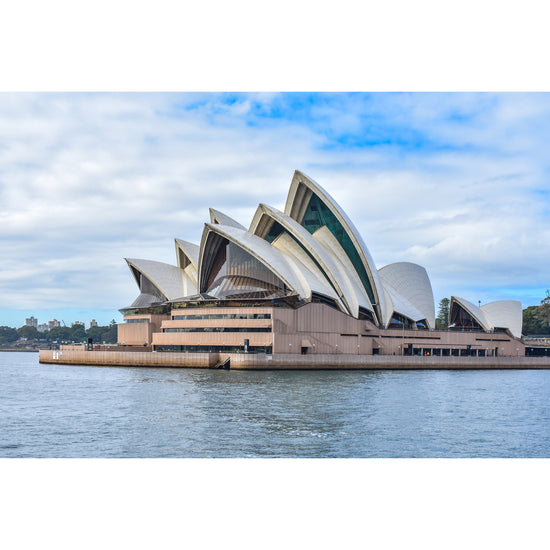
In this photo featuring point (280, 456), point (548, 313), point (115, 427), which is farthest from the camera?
point (548, 313)

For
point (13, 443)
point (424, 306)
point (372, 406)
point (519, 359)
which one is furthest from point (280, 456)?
point (519, 359)

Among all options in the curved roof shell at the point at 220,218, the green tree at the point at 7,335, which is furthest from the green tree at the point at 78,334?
the curved roof shell at the point at 220,218

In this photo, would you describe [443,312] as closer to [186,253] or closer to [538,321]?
[538,321]

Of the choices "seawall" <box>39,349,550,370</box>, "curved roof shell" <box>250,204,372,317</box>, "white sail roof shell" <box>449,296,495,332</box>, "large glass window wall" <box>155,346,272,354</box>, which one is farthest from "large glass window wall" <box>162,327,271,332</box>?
"white sail roof shell" <box>449,296,495,332</box>

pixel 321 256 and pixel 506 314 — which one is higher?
pixel 321 256

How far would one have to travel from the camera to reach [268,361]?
45.9 m

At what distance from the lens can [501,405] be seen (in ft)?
92.8

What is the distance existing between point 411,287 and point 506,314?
13.8 metres

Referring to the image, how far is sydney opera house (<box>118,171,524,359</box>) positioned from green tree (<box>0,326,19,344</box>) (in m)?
134

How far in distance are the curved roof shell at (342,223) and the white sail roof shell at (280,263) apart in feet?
14.4

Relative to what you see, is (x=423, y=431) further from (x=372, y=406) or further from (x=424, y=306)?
(x=424, y=306)

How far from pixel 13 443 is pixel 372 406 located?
13818 mm

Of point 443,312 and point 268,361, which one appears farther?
point 443,312

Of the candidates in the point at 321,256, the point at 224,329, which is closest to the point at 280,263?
the point at 321,256
